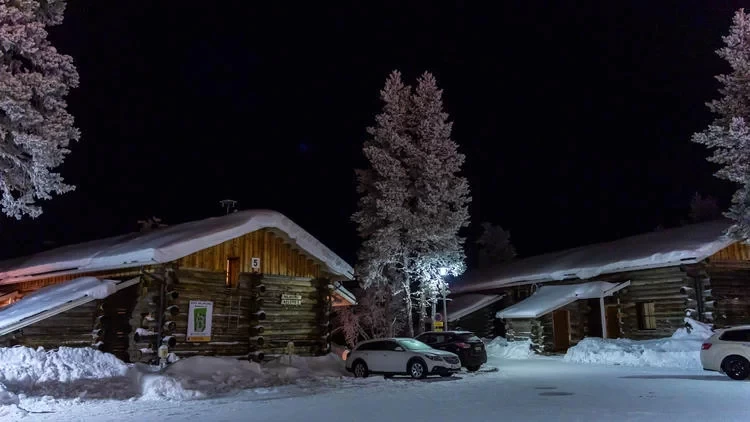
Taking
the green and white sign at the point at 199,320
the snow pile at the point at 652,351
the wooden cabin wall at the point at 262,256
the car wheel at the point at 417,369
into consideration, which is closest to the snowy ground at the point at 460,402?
the car wheel at the point at 417,369

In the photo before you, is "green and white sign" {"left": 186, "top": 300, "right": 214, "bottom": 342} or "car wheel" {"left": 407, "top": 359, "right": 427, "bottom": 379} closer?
"car wheel" {"left": 407, "top": 359, "right": 427, "bottom": 379}

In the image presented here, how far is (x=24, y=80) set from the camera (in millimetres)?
16172

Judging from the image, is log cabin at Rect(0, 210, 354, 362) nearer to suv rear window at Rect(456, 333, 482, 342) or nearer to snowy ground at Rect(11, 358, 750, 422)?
snowy ground at Rect(11, 358, 750, 422)

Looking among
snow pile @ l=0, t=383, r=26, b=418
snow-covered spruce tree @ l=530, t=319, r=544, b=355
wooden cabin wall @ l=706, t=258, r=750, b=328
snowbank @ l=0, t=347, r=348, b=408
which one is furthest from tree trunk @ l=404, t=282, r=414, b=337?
snow pile @ l=0, t=383, r=26, b=418

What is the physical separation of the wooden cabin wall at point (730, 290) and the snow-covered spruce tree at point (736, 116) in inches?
200

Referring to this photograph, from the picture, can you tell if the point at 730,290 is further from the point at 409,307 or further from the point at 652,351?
the point at 409,307

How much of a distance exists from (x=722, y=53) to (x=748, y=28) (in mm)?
1304

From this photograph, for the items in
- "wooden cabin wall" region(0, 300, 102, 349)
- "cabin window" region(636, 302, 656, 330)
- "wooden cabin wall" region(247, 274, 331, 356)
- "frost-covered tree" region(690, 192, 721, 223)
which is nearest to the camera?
Answer: "wooden cabin wall" region(0, 300, 102, 349)

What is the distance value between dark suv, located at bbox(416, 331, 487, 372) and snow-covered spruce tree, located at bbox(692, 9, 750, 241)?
11.6 meters

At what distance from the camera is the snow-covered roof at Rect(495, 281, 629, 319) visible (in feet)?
111

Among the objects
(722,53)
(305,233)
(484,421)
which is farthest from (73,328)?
(722,53)

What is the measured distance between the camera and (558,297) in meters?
35.4

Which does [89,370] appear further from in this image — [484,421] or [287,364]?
[484,421]

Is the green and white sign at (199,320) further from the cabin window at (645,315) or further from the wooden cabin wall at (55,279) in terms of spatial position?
the cabin window at (645,315)
